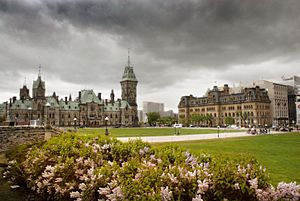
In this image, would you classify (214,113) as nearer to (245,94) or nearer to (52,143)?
(245,94)

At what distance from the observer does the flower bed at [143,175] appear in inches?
247

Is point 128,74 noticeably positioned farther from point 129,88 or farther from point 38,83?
point 38,83

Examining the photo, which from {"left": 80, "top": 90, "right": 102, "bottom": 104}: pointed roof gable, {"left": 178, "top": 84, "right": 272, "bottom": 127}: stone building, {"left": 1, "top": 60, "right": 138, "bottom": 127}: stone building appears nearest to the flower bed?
{"left": 1, "top": 60, "right": 138, "bottom": 127}: stone building

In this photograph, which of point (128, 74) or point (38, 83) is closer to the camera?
point (38, 83)

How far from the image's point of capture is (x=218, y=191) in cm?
628

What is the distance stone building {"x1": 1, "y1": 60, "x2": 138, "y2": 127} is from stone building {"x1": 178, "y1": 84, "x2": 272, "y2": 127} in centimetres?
3665

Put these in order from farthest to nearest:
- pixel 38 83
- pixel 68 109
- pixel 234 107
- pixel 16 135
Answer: pixel 68 109, pixel 38 83, pixel 234 107, pixel 16 135

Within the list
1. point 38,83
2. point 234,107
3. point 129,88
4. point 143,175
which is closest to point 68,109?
point 38,83

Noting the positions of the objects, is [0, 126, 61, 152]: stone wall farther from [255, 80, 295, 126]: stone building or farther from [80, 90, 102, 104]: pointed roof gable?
[255, 80, 295, 126]: stone building

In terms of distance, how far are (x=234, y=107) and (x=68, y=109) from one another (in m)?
88.5

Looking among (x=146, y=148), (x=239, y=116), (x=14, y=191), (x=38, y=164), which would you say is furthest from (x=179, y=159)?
(x=239, y=116)

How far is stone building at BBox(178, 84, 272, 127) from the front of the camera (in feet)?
422

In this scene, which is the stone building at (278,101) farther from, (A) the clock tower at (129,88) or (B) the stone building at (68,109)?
(A) the clock tower at (129,88)

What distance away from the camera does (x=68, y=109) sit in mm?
145250
